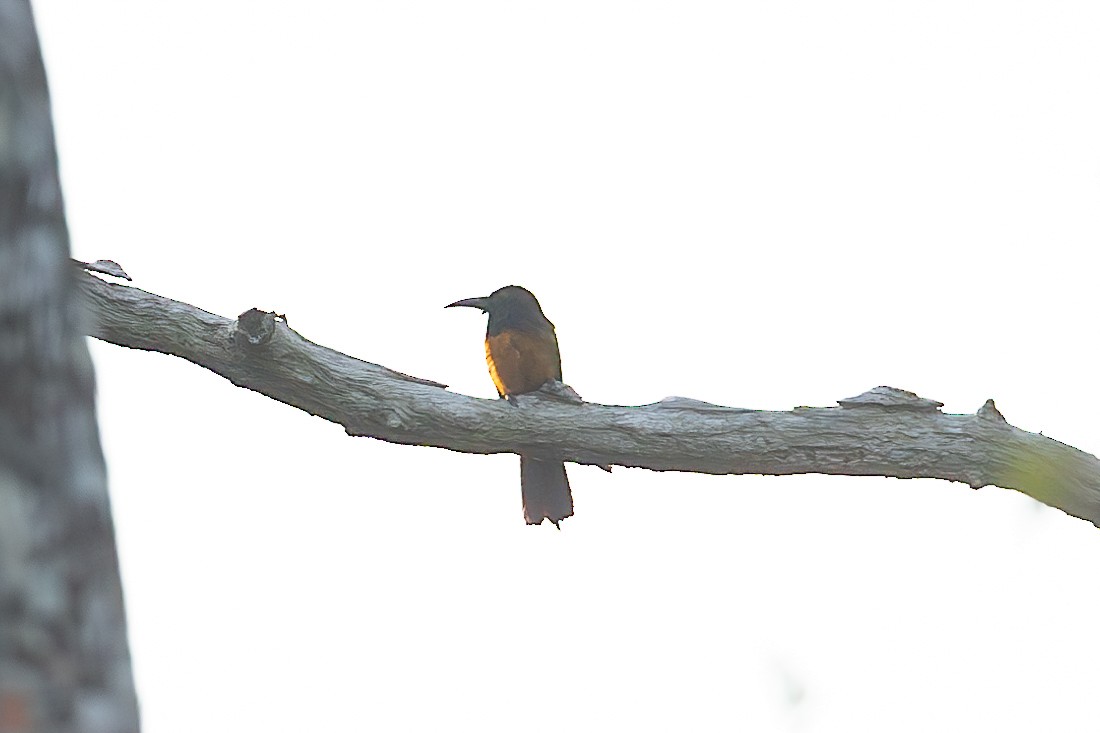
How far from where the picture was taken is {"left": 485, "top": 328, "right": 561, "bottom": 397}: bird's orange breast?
645 cm

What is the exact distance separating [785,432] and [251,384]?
68.1 inches

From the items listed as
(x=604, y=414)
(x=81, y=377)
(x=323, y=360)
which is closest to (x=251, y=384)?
(x=323, y=360)

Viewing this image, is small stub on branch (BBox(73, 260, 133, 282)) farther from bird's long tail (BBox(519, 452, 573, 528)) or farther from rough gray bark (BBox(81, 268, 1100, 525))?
bird's long tail (BBox(519, 452, 573, 528))

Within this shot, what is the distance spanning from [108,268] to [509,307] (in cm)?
288

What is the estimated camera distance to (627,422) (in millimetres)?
4227

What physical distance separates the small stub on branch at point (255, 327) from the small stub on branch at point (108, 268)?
0.56 metres

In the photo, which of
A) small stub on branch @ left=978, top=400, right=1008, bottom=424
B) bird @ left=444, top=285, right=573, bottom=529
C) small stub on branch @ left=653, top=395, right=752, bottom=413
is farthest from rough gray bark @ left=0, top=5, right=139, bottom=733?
bird @ left=444, top=285, right=573, bottom=529

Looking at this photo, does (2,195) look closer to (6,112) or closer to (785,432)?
(6,112)

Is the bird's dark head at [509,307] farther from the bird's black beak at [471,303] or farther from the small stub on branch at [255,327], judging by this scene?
the small stub on branch at [255,327]

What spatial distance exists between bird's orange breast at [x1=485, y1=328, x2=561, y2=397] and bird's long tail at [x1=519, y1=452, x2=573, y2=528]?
659 millimetres

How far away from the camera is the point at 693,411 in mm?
4223

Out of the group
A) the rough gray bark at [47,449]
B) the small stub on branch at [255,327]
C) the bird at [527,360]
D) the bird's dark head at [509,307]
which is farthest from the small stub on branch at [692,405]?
the rough gray bark at [47,449]

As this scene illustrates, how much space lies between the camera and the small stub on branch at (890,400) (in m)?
4.21

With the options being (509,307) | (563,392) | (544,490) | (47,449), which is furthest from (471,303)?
(47,449)
